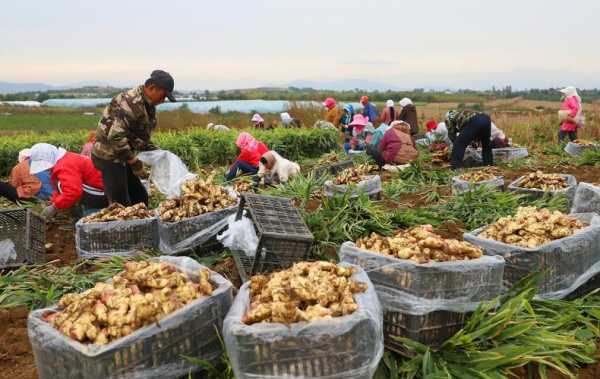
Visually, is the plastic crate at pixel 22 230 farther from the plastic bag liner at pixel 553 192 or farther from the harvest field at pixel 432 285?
the plastic bag liner at pixel 553 192

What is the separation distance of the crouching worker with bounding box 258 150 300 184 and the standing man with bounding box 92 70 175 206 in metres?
1.99

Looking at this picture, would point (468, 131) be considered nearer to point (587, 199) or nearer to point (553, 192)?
point (553, 192)

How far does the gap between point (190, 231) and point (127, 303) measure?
2.11 m

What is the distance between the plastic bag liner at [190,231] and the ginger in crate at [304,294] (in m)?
1.84

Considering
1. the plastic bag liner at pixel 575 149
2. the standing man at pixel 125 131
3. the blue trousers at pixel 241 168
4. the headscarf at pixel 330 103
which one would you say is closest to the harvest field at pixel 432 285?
the standing man at pixel 125 131

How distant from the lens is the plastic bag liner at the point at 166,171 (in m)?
5.23

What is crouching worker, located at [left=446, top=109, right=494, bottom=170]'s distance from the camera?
829 cm

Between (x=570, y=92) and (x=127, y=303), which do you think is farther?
(x=570, y=92)

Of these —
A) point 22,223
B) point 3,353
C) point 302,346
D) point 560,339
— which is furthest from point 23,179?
point 560,339

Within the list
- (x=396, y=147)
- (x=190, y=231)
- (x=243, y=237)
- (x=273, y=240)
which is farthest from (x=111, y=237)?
(x=396, y=147)

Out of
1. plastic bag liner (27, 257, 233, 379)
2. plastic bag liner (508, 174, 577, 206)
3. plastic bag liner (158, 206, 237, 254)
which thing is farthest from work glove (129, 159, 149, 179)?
plastic bag liner (508, 174, 577, 206)

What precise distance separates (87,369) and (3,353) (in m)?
1.25

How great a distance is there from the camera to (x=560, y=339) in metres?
2.92

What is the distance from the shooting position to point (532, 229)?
11.0ft
